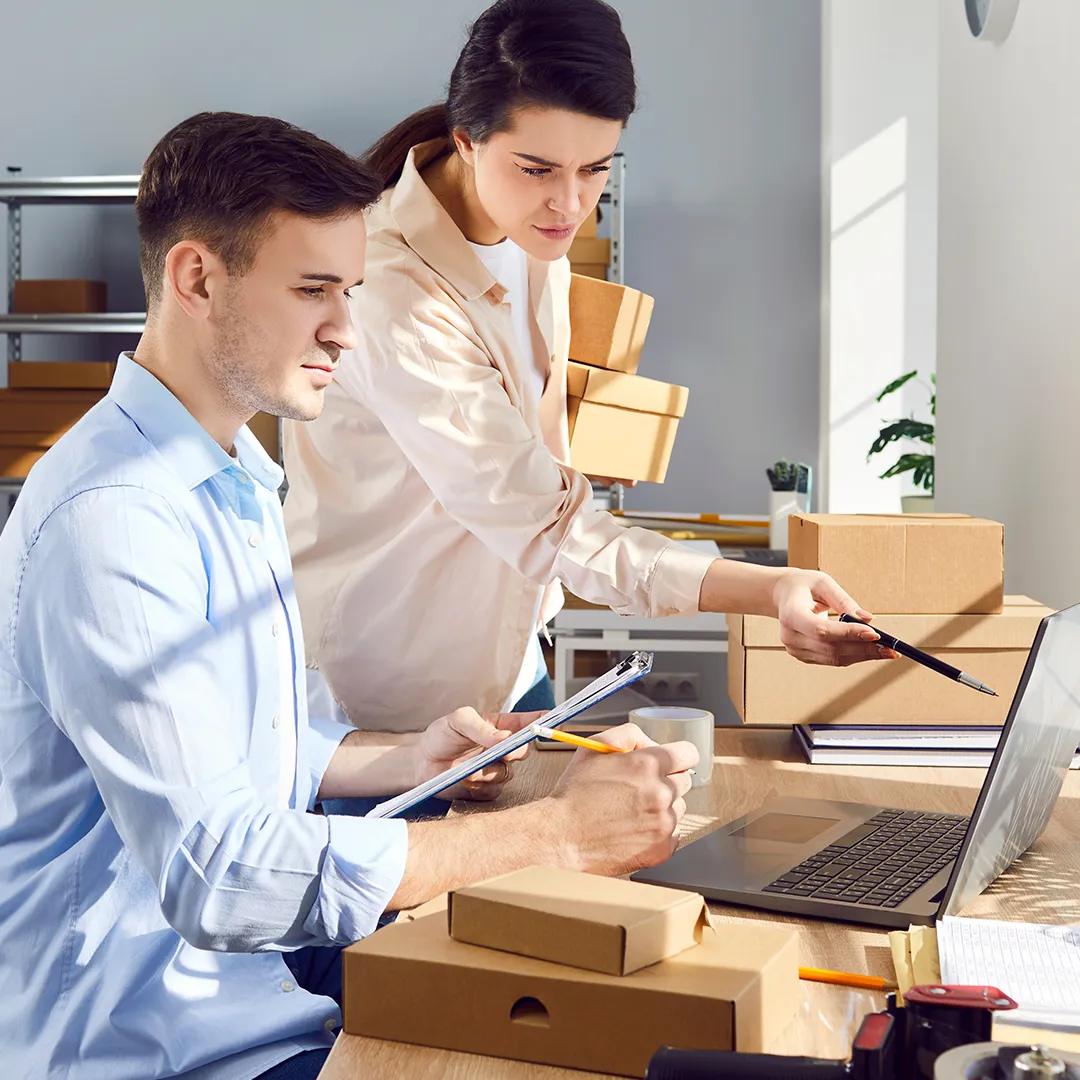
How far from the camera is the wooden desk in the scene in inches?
28.1

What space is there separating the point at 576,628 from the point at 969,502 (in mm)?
839

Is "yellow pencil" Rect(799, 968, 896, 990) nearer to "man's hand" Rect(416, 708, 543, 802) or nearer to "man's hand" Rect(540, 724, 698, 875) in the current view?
Result: "man's hand" Rect(540, 724, 698, 875)

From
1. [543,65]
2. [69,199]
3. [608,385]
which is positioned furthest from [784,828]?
[69,199]

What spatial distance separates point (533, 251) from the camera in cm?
152

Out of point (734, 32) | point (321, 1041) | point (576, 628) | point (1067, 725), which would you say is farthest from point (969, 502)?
point (734, 32)

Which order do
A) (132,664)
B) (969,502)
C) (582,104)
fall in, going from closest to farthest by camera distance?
(132,664), (582,104), (969,502)

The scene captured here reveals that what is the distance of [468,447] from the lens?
1449mm

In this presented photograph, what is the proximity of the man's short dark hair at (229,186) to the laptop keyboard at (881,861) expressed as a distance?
2.26 ft

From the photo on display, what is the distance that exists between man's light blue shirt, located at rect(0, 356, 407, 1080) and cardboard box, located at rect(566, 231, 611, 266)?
2869 mm

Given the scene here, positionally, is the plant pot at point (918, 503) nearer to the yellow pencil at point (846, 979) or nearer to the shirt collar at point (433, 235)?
the shirt collar at point (433, 235)

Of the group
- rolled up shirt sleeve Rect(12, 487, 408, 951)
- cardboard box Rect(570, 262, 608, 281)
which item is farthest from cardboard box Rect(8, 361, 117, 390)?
rolled up shirt sleeve Rect(12, 487, 408, 951)

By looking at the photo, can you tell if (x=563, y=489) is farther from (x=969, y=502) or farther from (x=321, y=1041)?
(x=969, y=502)

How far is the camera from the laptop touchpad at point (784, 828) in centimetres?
112

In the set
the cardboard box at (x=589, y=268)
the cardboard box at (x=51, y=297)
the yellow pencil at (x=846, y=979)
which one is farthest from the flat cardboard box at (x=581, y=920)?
the cardboard box at (x=51, y=297)
